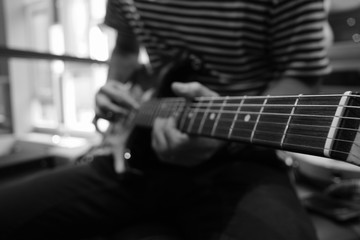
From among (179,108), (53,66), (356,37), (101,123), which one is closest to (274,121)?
(179,108)

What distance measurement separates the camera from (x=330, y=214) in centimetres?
78

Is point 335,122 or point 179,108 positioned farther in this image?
point 179,108

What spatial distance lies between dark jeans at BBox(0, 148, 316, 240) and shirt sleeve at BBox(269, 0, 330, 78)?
21cm

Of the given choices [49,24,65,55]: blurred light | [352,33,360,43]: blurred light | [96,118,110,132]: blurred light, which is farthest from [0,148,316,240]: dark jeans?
[49,24,65,55]: blurred light

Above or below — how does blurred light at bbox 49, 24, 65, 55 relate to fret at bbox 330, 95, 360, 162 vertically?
below

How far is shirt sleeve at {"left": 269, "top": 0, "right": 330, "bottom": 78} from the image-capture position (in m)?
0.58

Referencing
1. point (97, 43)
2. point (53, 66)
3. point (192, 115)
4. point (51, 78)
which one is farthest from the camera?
point (51, 78)

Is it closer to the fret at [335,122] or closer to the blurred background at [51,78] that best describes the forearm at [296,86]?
the fret at [335,122]

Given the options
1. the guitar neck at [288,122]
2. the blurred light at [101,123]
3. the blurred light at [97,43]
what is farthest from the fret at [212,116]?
the blurred light at [97,43]

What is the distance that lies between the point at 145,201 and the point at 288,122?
0.41m

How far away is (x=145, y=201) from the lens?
65 centimetres

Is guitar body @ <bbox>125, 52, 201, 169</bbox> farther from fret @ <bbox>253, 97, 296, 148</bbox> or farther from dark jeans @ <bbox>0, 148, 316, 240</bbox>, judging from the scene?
fret @ <bbox>253, 97, 296, 148</bbox>

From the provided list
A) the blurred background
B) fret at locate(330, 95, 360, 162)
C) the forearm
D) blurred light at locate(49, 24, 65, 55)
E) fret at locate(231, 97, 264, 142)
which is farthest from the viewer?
blurred light at locate(49, 24, 65, 55)

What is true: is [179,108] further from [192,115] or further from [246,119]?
[246,119]
